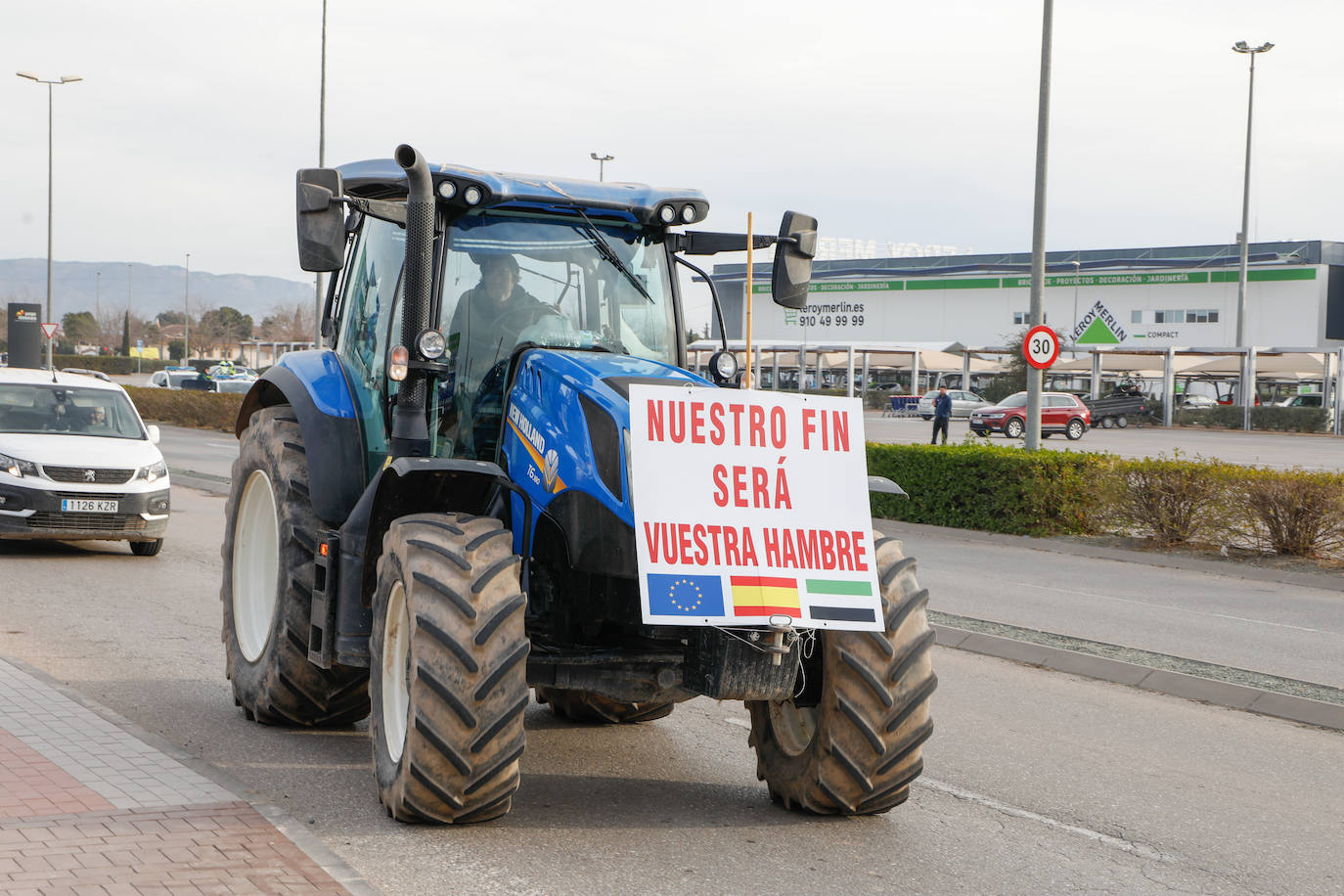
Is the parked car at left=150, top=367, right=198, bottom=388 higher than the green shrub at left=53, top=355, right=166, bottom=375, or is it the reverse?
the green shrub at left=53, top=355, right=166, bottom=375

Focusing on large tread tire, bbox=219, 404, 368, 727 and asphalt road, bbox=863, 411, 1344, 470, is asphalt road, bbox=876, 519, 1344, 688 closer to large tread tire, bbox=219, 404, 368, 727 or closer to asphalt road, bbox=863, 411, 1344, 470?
Result: large tread tire, bbox=219, 404, 368, 727

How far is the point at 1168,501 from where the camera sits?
1742 centimetres

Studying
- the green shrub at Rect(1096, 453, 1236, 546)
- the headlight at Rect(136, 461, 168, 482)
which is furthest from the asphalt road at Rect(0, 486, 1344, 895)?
the green shrub at Rect(1096, 453, 1236, 546)

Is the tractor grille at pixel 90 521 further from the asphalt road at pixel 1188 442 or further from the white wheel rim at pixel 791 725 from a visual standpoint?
the asphalt road at pixel 1188 442

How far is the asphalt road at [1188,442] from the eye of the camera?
1449 inches

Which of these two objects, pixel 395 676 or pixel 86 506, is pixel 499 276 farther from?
pixel 86 506

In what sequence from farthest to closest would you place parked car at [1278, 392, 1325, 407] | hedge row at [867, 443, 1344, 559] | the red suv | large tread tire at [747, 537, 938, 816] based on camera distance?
parked car at [1278, 392, 1325, 407]
the red suv
hedge row at [867, 443, 1344, 559]
large tread tire at [747, 537, 938, 816]

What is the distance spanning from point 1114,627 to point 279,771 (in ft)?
25.2

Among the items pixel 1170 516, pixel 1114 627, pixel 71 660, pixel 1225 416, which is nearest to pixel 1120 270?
pixel 1225 416

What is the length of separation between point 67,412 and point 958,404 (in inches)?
1926

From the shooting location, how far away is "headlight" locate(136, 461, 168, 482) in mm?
13492

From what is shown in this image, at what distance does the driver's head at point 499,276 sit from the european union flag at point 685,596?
6.05ft

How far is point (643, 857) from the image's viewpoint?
17.3 ft

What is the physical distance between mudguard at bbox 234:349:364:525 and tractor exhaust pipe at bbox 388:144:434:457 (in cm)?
65
